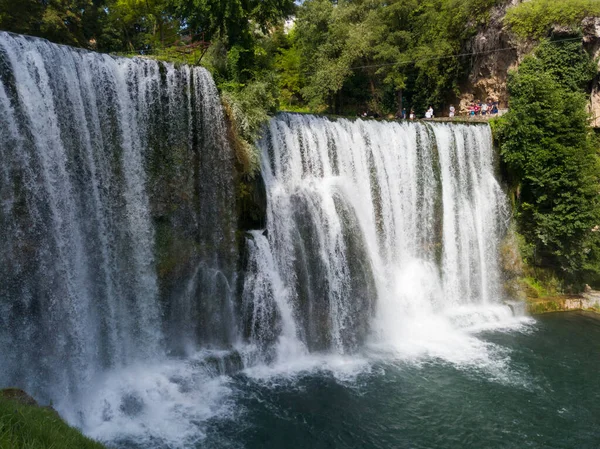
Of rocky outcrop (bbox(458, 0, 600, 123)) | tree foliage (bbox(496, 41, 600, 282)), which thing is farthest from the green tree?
rocky outcrop (bbox(458, 0, 600, 123))

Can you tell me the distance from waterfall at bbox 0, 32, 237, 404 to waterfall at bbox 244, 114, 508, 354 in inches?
64.0

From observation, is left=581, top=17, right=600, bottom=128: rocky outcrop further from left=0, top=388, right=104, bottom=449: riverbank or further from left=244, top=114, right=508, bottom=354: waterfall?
left=0, top=388, right=104, bottom=449: riverbank

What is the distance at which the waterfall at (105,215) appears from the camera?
851 centimetres

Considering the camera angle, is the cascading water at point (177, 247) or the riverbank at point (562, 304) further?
the riverbank at point (562, 304)

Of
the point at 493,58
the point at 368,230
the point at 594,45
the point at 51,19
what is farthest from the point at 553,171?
the point at 51,19

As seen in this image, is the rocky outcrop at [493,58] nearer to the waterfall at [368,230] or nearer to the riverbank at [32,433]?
the waterfall at [368,230]

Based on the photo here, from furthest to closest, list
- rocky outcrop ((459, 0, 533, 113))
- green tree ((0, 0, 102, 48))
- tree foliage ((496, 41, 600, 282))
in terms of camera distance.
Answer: rocky outcrop ((459, 0, 533, 113)), green tree ((0, 0, 102, 48)), tree foliage ((496, 41, 600, 282))

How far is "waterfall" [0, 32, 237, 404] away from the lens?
8.51 m

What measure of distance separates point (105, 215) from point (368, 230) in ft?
26.7

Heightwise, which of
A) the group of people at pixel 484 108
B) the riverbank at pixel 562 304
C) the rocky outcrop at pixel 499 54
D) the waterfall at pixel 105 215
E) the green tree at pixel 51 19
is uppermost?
the green tree at pixel 51 19

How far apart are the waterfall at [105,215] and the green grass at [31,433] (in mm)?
4294

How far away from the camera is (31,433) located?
413cm

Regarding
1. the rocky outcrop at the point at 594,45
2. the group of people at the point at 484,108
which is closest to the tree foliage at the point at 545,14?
the rocky outcrop at the point at 594,45

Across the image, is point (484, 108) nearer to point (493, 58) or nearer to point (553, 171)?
point (493, 58)
